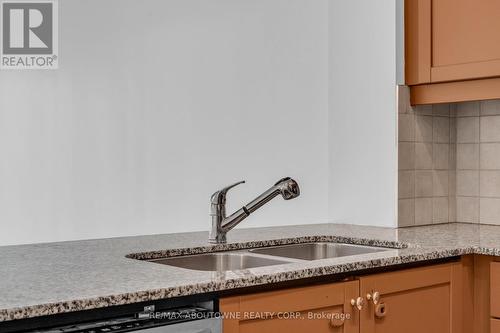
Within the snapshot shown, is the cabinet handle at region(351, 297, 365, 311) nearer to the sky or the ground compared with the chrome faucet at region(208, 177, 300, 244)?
nearer to the ground

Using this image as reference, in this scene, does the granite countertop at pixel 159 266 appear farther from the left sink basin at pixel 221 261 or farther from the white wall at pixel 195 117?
the white wall at pixel 195 117

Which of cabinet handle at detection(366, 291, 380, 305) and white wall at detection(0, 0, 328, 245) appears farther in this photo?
white wall at detection(0, 0, 328, 245)

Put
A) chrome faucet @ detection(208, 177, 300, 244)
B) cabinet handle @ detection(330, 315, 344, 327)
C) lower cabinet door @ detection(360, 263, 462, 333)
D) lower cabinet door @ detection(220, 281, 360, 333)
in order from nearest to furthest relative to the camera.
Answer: lower cabinet door @ detection(220, 281, 360, 333) < cabinet handle @ detection(330, 315, 344, 327) < lower cabinet door @ detection(360, 263, 462, 333) < chrome faucet @ detection(208, 177, 300, 244)

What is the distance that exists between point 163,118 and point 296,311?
1.15m

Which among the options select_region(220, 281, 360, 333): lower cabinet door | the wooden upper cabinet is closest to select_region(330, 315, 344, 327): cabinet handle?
select_region(220, 281, 360, 333): lower cabinet door

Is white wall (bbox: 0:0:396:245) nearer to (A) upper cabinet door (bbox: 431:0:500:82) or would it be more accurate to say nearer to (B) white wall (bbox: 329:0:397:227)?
(B) white wall (bbox: 329:0:397:227)

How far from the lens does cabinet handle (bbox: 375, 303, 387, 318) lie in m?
2.00

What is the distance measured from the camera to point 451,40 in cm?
265

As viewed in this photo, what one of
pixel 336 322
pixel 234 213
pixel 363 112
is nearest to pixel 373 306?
pixel 336 322

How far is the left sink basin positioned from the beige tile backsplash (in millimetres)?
815

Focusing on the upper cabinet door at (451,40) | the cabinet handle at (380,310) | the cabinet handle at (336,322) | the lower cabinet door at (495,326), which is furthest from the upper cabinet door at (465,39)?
the cabinet handle at (336,322)

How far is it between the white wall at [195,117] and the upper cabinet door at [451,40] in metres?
0.10

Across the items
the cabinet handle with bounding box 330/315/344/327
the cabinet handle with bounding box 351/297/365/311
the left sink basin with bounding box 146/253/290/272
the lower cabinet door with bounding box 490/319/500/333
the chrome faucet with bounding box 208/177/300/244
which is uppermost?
the chrome faucet with bounding box 208/177/300/244

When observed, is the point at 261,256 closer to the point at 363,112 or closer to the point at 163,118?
the point at 163,118
